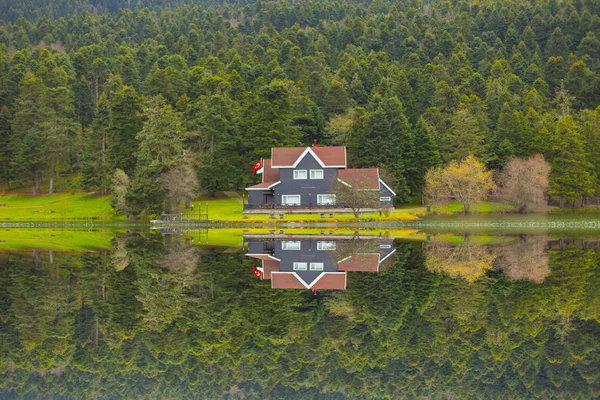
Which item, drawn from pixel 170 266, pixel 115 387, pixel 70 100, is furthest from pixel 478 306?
pixel 70 100

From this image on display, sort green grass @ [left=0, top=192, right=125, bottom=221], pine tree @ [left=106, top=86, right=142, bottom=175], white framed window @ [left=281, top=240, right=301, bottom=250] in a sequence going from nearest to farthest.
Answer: white framed window @ [left=281, top=240, right=301, bottom=250], green grass @ [left=0, top=192, right=125, bottom=221], pine tree @ [left=106, top=86, right=142, bottom=175]

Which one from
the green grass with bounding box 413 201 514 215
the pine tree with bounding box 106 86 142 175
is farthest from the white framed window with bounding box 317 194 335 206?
the pine tree with bounding box 106 86 142 175

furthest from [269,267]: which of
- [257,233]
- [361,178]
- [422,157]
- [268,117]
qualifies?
[268,117]

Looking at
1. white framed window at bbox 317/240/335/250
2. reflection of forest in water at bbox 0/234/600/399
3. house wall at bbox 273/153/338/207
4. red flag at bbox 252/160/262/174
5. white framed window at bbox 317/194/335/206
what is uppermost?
red flag at bbox 252/160/262/174

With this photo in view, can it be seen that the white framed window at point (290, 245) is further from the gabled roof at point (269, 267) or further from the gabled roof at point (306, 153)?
the gabled roof at point (306, 153)

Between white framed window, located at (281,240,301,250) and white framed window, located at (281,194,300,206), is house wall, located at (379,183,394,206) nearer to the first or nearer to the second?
white framed window, located at (281,194,300,206)

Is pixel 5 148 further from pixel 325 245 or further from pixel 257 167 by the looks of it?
pixel 325 245
